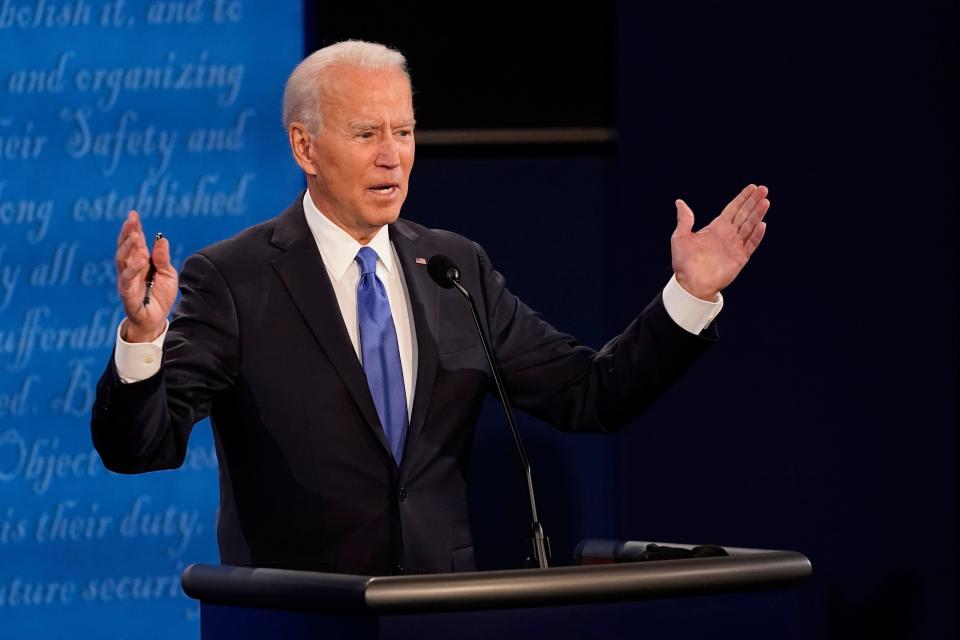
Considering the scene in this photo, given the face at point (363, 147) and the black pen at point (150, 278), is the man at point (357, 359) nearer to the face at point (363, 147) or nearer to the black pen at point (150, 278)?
the face at point (363, 147)

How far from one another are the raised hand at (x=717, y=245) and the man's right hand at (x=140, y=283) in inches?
29.0

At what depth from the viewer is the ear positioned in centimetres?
222

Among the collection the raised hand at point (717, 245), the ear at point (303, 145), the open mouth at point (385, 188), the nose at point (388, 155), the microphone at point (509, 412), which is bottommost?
the microphone at point (509, 412)

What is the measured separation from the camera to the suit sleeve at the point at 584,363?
2055 millimetres

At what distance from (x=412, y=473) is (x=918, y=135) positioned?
1.88 meters

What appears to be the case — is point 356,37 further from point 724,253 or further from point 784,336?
point 724,253

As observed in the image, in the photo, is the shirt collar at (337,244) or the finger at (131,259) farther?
the shirt collar at (337,244)

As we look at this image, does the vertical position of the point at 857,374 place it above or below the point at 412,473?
above

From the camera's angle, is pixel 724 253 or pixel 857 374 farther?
pixel 857 374

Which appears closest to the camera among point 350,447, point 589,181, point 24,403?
point 350,447

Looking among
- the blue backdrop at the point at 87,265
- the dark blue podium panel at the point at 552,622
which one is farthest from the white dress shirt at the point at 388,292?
the blue backdrop at the point at 87,265

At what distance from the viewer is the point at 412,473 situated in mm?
2025

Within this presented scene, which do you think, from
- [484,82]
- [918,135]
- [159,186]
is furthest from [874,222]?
[159,186]

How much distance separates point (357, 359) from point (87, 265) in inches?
59.1
